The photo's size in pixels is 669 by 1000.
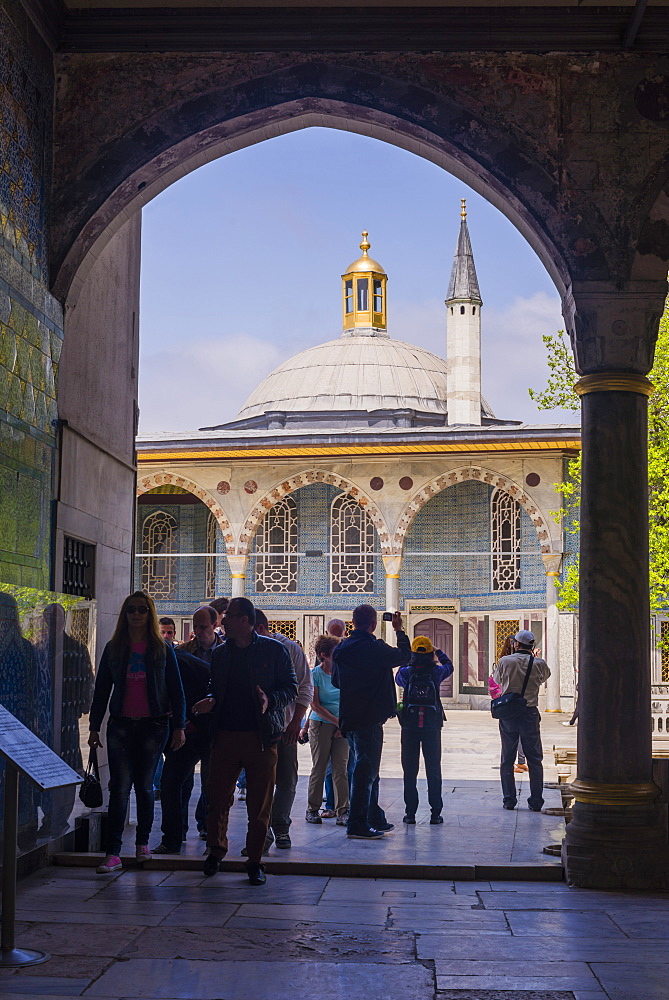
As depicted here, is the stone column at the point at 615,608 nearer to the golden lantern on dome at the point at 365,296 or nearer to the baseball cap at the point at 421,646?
the baseball cap at the point at 421,646

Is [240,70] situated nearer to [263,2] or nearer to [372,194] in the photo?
[263,2]

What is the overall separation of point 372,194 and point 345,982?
3889 centimetres

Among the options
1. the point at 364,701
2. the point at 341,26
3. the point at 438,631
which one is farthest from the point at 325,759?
the point at 438,631

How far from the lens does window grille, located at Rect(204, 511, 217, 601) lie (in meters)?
27.0

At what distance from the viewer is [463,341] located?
28.0 m

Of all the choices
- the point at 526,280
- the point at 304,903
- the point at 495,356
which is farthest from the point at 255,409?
the point at 304,903

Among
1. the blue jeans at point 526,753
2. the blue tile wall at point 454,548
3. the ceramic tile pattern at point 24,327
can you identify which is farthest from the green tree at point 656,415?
the ceramic tile pattern at point 24,327

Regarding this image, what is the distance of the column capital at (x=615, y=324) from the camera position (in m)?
6.51

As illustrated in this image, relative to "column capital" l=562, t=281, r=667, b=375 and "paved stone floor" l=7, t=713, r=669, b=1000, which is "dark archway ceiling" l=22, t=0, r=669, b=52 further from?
"paved stone floor" l=7, t=713, r=669, b=1000

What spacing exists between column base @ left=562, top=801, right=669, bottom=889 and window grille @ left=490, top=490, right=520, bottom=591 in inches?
726

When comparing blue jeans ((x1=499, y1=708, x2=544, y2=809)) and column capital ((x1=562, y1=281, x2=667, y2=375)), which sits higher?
column capital ((x1=562, y1=281, x2=667, y2=375))

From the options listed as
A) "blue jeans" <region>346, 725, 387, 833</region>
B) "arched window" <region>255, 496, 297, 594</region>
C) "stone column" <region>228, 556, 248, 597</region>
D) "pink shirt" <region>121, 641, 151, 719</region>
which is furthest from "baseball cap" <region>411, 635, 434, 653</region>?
"arched window" <region>255, 496, 297, 594</region>

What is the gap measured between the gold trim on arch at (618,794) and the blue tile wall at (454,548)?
735 inches

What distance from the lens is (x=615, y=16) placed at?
6645mm
